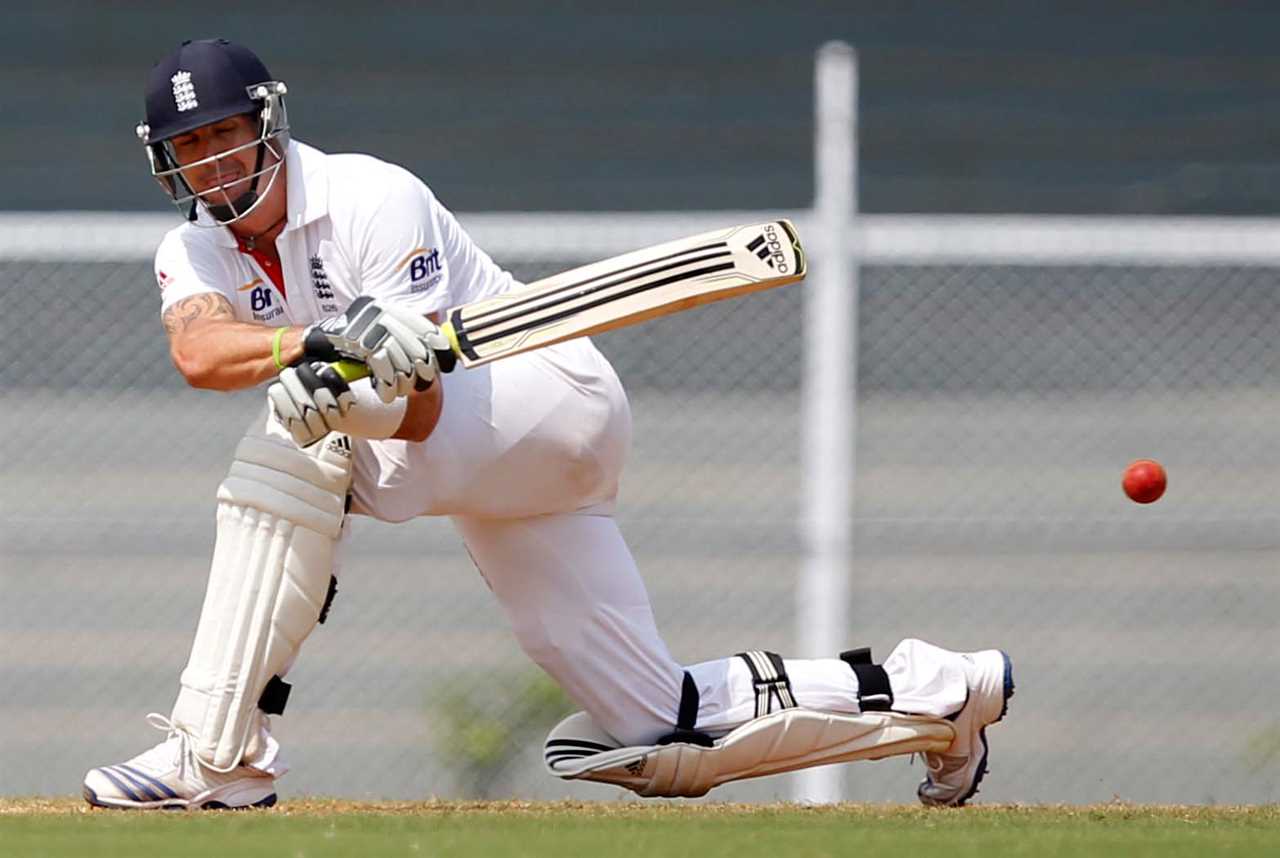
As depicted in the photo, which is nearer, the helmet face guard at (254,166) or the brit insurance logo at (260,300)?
the helmet face guard at (254,166)

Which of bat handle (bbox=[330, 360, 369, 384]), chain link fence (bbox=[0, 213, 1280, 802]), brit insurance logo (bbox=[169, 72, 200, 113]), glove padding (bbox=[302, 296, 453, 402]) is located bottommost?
chain link fence (bbox=[0, 213, 1280, 802])

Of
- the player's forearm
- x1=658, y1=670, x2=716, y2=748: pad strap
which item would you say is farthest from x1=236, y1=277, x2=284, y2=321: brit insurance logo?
x1=658, y1=670, x2=716, y2=748: pad strap

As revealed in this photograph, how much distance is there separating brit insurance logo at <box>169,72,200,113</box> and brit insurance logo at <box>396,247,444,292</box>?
1.54 ft

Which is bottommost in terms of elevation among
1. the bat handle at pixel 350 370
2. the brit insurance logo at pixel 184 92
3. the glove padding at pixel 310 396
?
the glove padding at pixel 310 396

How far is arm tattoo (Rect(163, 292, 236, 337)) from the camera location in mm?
3609

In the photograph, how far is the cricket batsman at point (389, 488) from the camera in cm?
356

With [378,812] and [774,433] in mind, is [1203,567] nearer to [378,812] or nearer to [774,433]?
[774,433]

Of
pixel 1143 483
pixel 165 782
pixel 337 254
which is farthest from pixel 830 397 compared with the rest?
pixel 165 782

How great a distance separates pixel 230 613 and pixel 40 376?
2.57 m

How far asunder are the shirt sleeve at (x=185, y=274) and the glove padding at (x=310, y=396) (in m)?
0.41

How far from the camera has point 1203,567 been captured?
583 centimetres

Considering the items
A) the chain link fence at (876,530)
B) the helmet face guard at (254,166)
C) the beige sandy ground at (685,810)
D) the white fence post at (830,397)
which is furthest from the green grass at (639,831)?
the chain link fence at (876,530)

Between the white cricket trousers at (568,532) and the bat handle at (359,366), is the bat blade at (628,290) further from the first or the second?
the white cricket trousers at (568,532)

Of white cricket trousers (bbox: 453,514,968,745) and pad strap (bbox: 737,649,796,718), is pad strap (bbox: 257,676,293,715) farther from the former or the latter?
pad strap (bbox: 737,649,796,718)
